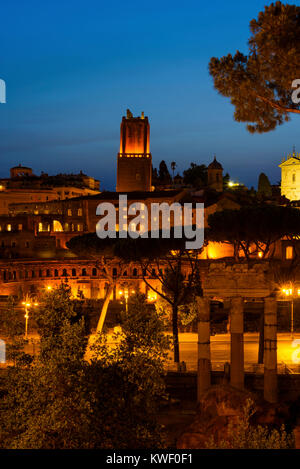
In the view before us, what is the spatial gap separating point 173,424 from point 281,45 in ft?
43.2

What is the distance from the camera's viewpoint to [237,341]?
54.9 ft

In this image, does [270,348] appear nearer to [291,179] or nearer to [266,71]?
[266,71]

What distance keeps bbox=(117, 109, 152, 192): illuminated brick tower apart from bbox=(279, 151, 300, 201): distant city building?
19.5m

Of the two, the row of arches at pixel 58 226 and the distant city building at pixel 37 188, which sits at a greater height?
the distant city building at pixel 37 188

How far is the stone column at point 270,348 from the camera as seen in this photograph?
1655cm

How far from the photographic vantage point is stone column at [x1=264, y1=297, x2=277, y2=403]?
16547 mm

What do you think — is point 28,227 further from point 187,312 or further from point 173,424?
point 173,424

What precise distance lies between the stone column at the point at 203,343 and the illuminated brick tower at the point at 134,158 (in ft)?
171

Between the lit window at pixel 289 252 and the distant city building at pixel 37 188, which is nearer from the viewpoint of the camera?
the lit window at pixel 289 252

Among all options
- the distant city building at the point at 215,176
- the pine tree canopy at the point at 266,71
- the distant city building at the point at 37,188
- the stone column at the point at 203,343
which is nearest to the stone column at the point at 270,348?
the stone column at the point at 203,343

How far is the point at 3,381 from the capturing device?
47.5ft

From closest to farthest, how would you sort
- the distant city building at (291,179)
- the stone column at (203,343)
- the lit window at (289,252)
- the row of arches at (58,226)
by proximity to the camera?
the stone column at (203,343) < the lit window at (289,252) < the row of arches at (58,226) < the distant city building at (291,179)

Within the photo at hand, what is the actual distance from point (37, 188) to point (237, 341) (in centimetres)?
6538

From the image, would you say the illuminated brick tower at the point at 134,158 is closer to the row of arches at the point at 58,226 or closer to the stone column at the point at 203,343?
the row of arches at the point at 58,226
